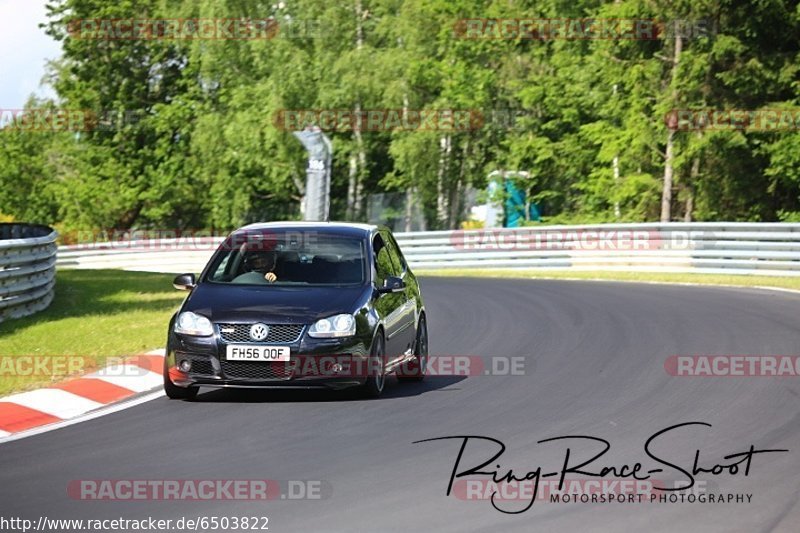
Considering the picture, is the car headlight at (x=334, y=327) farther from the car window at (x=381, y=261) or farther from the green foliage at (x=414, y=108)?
the green foliage at (x=414, y=108)

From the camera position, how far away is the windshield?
492 inches

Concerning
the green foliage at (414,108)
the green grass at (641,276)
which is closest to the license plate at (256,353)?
the green grass at (641,276)

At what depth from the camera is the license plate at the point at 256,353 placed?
11.4m

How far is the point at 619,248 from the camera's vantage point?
32438 mm

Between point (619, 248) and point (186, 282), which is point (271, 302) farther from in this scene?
point (619, 248)

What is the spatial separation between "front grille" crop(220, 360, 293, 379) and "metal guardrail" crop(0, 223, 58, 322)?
7454 millimetres

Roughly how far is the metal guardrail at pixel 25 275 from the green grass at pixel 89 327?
198 millimetres

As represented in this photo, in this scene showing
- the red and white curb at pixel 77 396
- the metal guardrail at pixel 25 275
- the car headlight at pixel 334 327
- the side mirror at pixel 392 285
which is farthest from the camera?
the metal guardrail at pixel 25 275

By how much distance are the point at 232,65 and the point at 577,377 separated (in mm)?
44193

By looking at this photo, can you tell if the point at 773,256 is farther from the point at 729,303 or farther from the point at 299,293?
the point at 299,293

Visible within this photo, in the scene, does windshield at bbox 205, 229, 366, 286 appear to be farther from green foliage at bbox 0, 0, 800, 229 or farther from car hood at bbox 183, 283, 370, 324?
green foliage at bbox 0, 0, 800, 229

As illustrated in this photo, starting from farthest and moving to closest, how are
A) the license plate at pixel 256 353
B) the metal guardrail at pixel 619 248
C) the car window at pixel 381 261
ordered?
the metal guardrail at pixel 619 248, the car window at pixel 381 261, the license plate at pixel 256 353

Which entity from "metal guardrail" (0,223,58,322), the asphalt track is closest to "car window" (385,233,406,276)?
the asphalt track

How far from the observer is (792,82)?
37.6 meters
